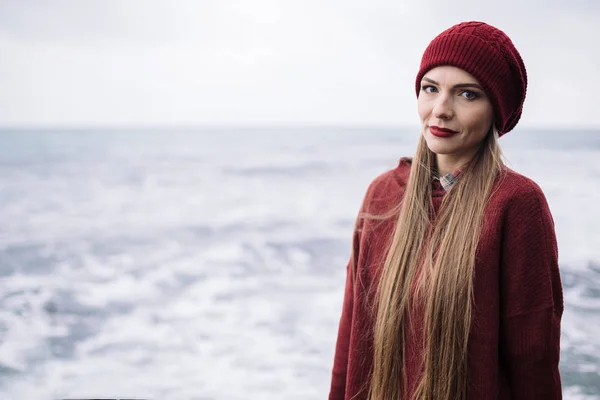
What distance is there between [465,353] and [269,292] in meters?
4.03

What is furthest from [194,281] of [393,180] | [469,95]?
[469,95]

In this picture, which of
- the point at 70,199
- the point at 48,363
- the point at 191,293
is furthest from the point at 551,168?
the point at 48,363

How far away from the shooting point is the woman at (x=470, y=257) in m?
1.23

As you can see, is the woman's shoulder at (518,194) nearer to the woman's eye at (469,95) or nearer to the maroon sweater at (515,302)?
the maroon sweater at (515,302)

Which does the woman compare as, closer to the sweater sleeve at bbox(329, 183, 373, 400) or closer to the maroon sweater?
the maroon sweater

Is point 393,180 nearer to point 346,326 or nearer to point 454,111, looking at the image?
point 454,111

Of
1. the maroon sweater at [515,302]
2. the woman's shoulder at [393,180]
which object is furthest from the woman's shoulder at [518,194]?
the woman's shoulder at [393,180]

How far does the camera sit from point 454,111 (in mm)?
1275

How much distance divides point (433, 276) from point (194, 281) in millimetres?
4521

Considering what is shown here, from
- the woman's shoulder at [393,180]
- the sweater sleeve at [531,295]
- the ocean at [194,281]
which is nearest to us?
the sweater sleeve at [531,295]

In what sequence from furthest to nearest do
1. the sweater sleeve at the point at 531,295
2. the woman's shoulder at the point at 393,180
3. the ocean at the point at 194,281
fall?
the ocean at the point at 194,281 → the woman's shoulder at the point at 393,180 → the sweater sleeve at the point at 531,295

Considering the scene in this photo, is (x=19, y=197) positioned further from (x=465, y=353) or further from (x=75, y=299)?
(x=465, y=353)

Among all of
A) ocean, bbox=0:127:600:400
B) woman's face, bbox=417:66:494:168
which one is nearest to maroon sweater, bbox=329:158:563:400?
woman's face, bbox=417:66:494:168

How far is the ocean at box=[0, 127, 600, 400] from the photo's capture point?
11.5 feet
